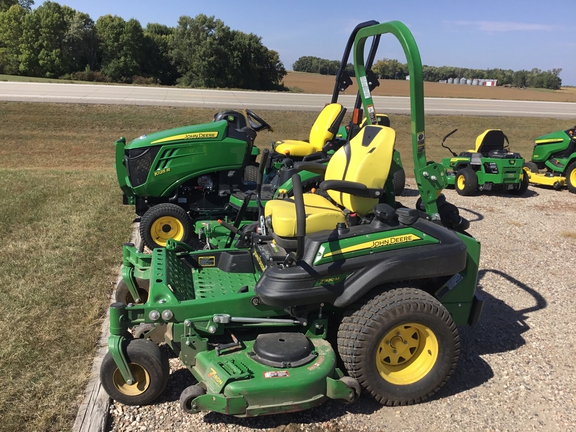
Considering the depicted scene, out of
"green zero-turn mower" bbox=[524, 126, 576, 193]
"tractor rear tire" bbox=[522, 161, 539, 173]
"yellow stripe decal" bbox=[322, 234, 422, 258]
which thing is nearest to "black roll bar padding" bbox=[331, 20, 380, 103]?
"yellow stripe decal" bbox=[322, 234, 422, 258]

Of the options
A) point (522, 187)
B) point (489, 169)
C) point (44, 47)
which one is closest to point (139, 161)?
point (489, 169)

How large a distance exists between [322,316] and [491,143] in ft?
25.3

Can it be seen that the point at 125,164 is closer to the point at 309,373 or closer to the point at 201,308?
the point at 201,308

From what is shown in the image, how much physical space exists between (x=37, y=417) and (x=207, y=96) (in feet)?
72.5

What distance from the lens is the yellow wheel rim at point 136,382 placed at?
301 cm

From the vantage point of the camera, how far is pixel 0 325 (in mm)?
3773

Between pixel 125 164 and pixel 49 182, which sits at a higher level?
pixel 125 164

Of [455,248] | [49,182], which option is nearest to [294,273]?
→ [455,248]

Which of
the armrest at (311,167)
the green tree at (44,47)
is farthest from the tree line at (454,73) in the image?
the armrest at (311,167)

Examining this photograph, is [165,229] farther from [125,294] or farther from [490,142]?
[490,142]

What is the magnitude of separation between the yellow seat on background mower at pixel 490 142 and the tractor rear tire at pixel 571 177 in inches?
64.4

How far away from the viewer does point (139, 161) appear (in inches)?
229

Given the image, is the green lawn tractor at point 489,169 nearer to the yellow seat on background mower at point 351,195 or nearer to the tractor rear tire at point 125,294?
→ the yellow seat on background mower at point 351,195

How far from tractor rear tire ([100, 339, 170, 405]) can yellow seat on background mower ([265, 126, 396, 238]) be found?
1.12 m
